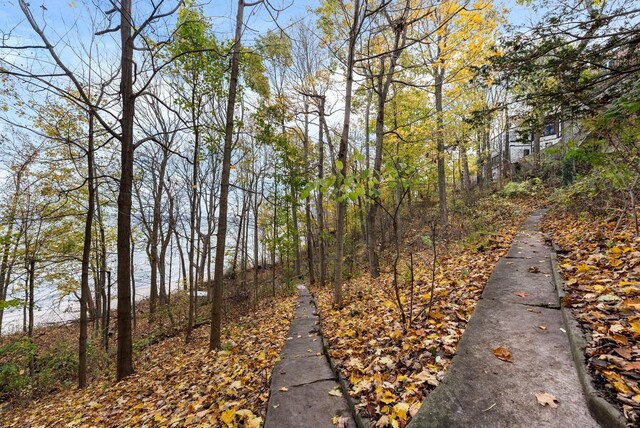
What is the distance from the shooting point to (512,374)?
2.14 m

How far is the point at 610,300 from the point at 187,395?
5.18 m

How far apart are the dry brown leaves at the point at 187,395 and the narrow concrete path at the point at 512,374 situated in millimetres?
1812

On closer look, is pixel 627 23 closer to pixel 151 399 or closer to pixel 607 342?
pixel 607 342

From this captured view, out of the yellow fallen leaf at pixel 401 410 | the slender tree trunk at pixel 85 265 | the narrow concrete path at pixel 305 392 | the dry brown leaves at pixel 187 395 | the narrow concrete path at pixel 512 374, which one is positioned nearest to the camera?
the narrow concrete path at pixel 512 374

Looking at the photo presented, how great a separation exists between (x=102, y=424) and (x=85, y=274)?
12.9ft

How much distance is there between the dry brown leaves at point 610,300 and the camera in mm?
1779

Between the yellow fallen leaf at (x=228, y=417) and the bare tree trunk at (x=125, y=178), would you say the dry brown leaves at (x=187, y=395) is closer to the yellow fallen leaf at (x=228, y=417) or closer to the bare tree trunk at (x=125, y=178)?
the yellow fallen leaf at (x=228, y=417)

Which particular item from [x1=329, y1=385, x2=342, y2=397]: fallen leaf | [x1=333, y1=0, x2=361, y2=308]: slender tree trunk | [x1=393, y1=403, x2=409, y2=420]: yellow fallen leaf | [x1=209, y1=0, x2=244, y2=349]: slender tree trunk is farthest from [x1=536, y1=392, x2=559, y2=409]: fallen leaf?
[x1=209, y1=0, x2=244, y2=349]: slender tree trunk

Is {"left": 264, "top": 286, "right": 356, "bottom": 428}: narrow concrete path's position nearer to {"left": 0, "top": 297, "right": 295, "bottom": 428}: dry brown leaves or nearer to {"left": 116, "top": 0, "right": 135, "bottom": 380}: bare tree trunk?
{"left": 0, "top": 297, "right": 295, "bottom": 428}: dry brown leaves

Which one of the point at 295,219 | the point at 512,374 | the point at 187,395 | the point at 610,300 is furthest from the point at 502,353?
the point at 295,219

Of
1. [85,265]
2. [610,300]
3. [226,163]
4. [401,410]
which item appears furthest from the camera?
[85,265]

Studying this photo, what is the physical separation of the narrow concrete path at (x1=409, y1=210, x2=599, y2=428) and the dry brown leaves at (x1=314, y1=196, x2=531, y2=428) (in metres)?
0.18

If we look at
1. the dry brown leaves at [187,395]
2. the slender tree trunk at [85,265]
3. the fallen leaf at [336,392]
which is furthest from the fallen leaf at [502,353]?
the slender tree trunk at [85,265]

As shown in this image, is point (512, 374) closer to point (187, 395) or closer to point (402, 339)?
point (402, 339)
